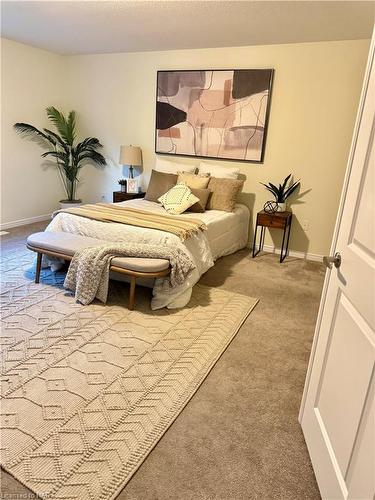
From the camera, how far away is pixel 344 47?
354cm

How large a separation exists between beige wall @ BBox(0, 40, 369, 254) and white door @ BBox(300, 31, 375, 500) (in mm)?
2832

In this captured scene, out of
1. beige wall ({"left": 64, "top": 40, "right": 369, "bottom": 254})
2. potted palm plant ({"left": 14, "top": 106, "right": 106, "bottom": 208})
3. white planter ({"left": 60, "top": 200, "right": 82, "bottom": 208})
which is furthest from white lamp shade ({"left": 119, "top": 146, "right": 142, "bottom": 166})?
white planter ({"left": 60, "top": 200, "right": 82, "bottom": 208})

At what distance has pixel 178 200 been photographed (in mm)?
3711

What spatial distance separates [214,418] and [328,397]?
24.5 inches

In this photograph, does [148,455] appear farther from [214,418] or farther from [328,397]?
[328,397]

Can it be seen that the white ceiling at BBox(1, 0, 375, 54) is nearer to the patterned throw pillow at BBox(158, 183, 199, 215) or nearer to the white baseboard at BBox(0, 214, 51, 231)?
the patterned throw pillow at BBox(158, 183, 199, 215)

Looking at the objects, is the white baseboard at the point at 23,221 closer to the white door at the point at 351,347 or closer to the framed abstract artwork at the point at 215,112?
the framed abstract artwork at the point at 215,112

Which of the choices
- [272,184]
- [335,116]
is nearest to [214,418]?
[272,184]

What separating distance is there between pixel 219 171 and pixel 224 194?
1.37 ft

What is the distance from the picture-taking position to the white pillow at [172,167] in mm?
4379

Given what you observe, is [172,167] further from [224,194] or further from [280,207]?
[280,207]

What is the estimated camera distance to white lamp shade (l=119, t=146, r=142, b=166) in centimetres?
473

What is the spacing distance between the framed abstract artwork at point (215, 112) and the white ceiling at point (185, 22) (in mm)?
374

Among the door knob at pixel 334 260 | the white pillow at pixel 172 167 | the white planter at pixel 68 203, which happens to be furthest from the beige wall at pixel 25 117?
the door knob at pixel 334 260
